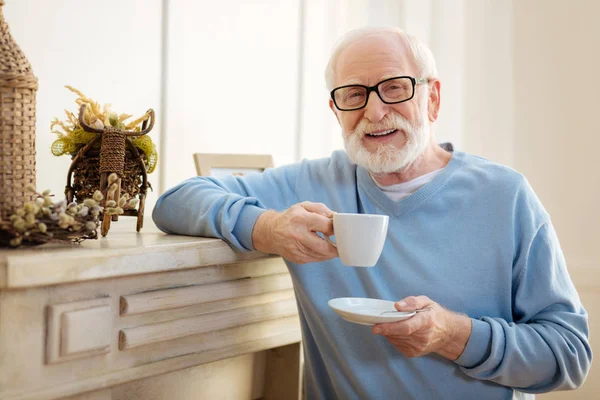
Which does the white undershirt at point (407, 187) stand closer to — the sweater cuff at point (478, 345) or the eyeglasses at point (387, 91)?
the eyeglasses at point (387, 91)

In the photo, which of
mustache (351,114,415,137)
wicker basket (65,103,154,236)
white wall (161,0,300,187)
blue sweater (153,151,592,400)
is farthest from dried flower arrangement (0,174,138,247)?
white wall (161,0,300,187)

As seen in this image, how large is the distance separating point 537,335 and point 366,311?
351 mm

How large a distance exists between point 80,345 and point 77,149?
0.48 metres

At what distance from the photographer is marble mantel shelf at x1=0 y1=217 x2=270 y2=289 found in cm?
92

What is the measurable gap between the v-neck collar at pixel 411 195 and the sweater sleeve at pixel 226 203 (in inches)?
6.9

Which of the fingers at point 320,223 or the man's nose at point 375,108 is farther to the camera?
the man's nose at point 375,108

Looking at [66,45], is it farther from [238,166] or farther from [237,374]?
[237,374]

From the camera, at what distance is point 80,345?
101 centimetres

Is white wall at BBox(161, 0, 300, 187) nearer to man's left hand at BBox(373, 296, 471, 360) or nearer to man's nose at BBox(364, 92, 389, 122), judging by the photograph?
man's nose at BBox(364, 92, 389, 122)

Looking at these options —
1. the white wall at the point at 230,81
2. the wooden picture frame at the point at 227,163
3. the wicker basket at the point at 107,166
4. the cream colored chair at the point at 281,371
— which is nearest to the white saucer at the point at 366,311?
the cream colored chair at the point at 281,371

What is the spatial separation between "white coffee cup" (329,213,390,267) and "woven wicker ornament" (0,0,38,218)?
527 millimetres

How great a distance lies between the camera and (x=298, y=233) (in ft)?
3.93

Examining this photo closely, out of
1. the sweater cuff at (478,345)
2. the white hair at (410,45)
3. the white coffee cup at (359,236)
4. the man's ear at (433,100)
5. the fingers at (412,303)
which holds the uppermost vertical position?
the white hair at (410,45)

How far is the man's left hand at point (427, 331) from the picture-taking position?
1113 millimetres
